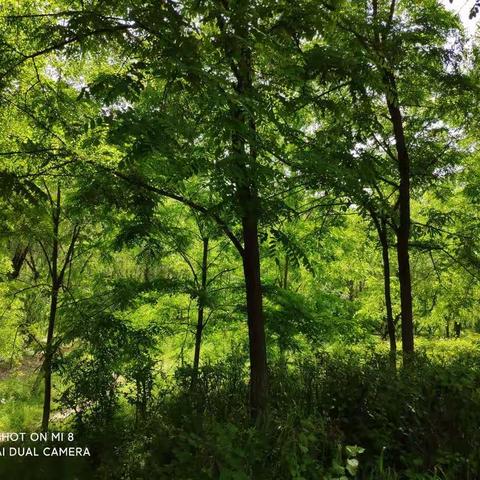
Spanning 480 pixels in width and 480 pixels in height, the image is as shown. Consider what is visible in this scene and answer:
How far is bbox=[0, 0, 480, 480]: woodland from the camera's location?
353 cm

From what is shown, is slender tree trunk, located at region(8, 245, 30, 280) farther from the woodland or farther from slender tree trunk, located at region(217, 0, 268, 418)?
slender tree trunk, located at region(217, 0, 268, 418)

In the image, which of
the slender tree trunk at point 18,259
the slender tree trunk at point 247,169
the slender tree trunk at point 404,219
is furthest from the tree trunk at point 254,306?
the slender tree trunk at point 18,259

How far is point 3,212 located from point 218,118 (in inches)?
94.0

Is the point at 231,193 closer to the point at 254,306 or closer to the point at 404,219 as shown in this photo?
the point at 254,306

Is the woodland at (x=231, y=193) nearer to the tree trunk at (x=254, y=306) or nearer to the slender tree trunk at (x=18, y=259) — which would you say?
the tree trunk at (x=254, y=306)

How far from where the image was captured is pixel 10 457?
4430 mm

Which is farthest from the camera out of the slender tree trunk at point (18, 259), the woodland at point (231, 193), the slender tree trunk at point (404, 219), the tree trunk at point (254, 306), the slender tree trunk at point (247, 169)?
the slender tree trunk at point (18, 259)

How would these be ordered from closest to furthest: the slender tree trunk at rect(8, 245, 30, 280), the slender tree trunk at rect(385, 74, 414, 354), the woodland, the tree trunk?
the woodland, the tree trunk, the slender tree trunk at rect(385, 74, 414, 354), the slender tree trunk at rect(8, 245, 30, 280)

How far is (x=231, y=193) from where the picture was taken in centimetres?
470

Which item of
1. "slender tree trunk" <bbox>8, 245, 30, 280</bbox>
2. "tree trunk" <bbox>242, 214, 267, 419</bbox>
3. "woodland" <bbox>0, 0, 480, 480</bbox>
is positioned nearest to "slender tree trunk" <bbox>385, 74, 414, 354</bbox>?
"woodland" <bbox>0, 0, 480, 480</bbox>

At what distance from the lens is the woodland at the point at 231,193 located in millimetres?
3529

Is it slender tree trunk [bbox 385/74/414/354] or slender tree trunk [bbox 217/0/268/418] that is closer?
slender tree trunk [bbox 217/0/268/418]

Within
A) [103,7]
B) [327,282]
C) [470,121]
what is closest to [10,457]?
[103,7]

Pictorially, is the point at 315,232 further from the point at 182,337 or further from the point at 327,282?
the point at 327,282
